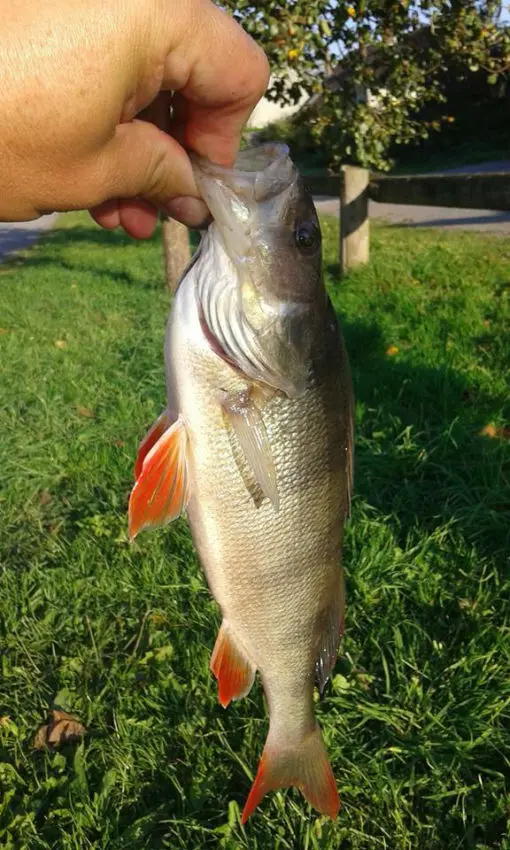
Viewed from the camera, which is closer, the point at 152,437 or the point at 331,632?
the point at 152,437

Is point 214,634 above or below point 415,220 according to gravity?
above

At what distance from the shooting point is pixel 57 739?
98.2 inches

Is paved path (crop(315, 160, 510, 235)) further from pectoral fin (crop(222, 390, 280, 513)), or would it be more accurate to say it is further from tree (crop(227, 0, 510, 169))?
pectoral fin (crop(222, 390, 280, 513))

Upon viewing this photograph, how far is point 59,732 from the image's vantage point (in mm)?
2510

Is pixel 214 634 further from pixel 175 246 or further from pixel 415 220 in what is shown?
pixel 415 220

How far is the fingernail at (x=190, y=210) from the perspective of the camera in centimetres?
177

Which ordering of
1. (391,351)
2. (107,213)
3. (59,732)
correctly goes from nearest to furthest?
(107,213)
(59,732)
(391,351)

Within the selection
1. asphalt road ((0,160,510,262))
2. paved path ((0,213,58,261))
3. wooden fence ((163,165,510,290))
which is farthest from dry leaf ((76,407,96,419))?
paved path ((0,213,58,261))

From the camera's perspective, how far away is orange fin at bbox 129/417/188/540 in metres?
1.59

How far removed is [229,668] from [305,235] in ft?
3.67

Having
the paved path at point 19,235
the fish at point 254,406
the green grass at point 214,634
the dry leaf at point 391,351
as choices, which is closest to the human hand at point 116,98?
the fish at point 254,406

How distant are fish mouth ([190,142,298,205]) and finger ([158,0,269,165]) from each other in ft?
0.33

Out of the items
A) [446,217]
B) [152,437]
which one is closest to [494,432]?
[152,437]

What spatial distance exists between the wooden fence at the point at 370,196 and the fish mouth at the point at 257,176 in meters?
Result: 4.15
